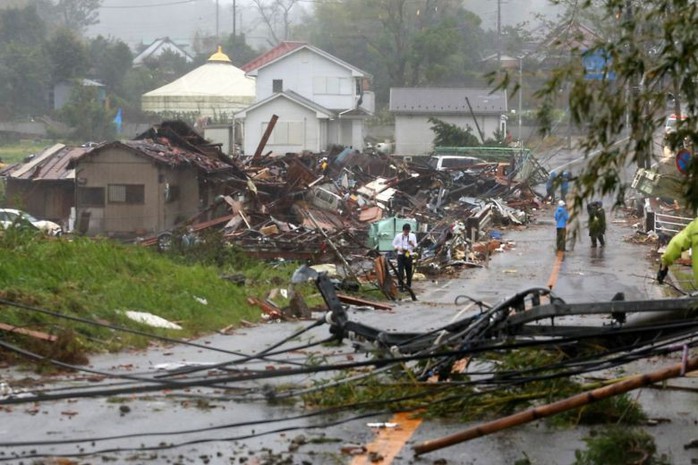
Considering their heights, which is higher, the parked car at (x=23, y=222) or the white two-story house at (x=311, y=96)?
the white two-story house at (x=311, y=96)

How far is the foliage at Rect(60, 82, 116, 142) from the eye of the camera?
237ft

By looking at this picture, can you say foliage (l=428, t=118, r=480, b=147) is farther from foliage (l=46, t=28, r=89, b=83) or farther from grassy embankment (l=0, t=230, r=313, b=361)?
grassy embankment (l=0, t=230, r=313, b=361)

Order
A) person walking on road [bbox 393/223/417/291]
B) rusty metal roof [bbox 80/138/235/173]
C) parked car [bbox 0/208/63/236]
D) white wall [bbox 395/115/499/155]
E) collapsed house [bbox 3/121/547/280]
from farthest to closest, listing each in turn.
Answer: white wall [bbox 395/115/499/155], rusty metal roof [bbox 80/138/235/173], collapsed house [bbox 3/121/547/280], person walking on road [bbox 393/223/417/291], parked car [bbox 0/208/63/236]

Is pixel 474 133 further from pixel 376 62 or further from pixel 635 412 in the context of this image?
pixel 635 412

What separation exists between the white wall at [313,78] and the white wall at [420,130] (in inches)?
135

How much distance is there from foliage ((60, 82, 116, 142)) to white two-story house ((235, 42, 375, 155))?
30.6 ft

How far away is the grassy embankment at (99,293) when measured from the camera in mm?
14453

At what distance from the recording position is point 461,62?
282ft

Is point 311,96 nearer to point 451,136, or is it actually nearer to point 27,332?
point 451,136

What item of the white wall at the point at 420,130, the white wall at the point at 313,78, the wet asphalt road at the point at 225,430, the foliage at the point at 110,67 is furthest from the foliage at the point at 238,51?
the wet asphalt road at the point at 225,430

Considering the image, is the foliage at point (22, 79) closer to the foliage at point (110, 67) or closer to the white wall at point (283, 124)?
the foliage at point (110, 67)

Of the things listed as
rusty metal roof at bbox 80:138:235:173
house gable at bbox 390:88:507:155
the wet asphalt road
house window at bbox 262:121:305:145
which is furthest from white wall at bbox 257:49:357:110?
the wet asphalt road

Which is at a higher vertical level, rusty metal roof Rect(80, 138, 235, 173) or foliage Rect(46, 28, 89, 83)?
foliage Rect(46, 28, 89, 83)

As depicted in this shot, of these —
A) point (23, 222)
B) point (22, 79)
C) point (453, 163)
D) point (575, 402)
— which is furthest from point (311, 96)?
point (575, 402)
